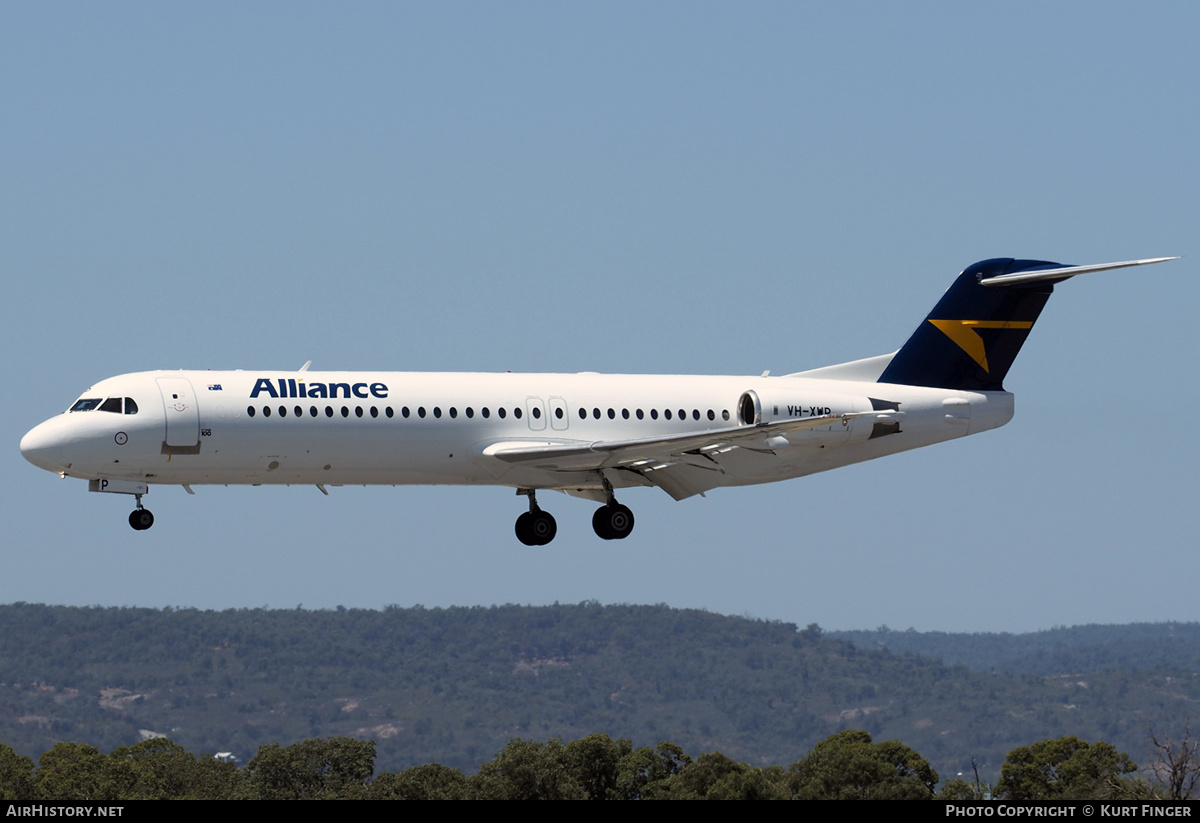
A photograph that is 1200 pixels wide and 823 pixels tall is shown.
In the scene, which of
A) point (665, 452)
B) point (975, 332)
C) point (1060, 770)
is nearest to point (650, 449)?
point (665, 452)

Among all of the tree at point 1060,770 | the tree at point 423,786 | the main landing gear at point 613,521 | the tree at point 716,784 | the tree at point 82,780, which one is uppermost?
the main landing gear at point 613,521

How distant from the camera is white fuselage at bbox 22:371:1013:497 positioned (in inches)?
1774

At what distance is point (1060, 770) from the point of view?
11056 centimetres

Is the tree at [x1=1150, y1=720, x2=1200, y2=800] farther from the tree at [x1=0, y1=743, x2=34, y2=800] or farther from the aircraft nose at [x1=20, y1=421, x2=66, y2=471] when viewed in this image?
the tree at [x1=0, y1=743, x2=34, y2=800]

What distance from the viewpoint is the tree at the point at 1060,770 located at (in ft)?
352

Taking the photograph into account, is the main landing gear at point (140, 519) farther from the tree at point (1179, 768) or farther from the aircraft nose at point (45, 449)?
the tree at point (1179, 768)

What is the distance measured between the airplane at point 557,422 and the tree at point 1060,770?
194ft

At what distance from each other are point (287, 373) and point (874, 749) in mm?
75484

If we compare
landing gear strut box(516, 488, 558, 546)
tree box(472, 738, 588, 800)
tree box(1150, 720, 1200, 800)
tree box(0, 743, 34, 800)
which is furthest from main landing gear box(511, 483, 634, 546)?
tree box(0, 743, 34, 800)

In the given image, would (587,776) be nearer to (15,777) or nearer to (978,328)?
(15,777)

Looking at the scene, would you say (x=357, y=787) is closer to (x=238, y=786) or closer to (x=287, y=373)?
(x=238, y=786)

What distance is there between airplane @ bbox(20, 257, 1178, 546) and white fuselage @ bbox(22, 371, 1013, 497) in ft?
0.16

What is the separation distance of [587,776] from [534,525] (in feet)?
212

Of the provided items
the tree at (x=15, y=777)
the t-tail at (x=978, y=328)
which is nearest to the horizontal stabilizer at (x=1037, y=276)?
the t-tail at (x=978, y=328)
